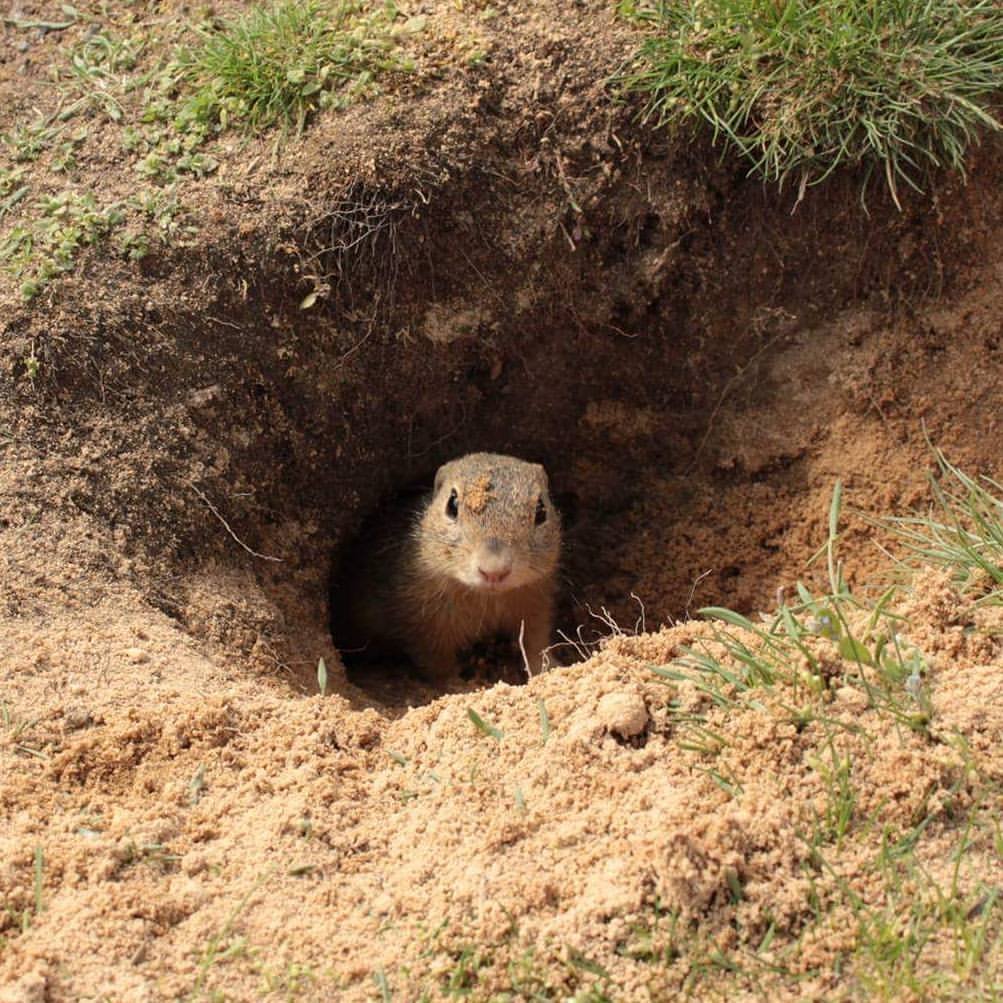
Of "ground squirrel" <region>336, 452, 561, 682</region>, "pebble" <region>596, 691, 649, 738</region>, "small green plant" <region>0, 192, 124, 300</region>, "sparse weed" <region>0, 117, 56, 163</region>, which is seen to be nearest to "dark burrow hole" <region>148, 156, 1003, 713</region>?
"ground squirrel" <region>336, 452, 561, 682</region>

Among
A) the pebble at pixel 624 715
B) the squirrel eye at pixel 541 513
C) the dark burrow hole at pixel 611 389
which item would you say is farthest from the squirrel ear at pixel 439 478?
the pebble at pixel 624 715

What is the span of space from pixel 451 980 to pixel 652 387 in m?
4.19

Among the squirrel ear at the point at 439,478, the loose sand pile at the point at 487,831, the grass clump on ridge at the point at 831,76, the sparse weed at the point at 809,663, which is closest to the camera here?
the loose sand pile at the point at 487,831

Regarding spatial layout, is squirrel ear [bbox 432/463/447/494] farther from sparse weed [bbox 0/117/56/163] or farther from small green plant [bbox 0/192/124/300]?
sparse weed [bbox 0/117/56/163]

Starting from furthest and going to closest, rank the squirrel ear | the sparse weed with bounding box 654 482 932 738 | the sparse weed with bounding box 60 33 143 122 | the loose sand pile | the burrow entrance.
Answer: the squirrel ear < the sparse weed with bounding box 60 33 143 122 < the burrow entrance < the sparse weed with bounding box 654 482 932 738 < the loose sand pile

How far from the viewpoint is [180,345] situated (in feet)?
17.6

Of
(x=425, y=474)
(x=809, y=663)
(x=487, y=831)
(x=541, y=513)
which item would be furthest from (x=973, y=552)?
(x=425, y=474)

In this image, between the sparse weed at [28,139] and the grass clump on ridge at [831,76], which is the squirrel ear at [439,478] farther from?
the sparse weed at [28,139]

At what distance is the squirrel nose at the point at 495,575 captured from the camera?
5.59 metres

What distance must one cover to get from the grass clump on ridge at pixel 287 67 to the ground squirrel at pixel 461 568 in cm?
201

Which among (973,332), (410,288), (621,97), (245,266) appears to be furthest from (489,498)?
(973,332)

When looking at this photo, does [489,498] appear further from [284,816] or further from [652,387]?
[284,816]

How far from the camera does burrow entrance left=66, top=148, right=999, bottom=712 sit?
5527 millimetres

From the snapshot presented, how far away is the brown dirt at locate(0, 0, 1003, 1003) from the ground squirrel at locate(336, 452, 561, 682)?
32 cm
